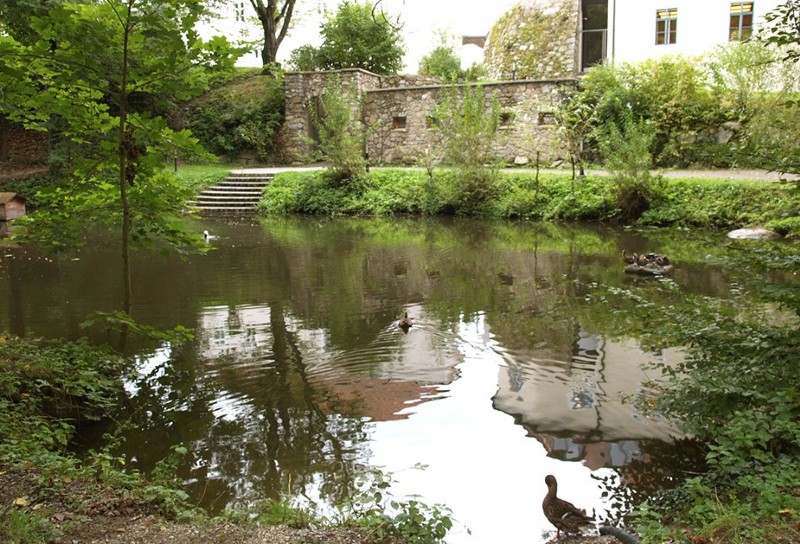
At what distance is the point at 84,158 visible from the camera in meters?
6.17

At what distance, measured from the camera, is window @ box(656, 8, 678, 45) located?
2550 centimetres

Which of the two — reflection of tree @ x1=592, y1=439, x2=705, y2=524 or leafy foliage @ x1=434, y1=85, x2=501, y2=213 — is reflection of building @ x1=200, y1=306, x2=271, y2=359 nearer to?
reflection of tree @ x1=592, y1=439, x2=705, y2=524

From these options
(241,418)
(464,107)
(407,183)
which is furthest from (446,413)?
(407,183)

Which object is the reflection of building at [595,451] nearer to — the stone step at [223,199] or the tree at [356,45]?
the stone step at [223,199]

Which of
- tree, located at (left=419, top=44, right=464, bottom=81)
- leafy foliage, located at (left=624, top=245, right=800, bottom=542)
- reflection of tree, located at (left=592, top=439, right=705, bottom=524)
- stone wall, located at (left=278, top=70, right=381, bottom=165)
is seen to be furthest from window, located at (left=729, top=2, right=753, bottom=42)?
reflection of tree, located at (left=592, top=439, right=705, bottom=524)

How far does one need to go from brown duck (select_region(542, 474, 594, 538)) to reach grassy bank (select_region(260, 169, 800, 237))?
1091 cm

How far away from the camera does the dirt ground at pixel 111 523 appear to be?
11.0 ft

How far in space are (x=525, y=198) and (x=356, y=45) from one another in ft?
44.7

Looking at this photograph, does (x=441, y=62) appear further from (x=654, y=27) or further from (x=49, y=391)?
(x=49, y=391)

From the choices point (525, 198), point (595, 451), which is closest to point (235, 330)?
point (595, 451)

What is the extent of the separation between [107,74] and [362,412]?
353 cm

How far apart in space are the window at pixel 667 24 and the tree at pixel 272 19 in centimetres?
1549

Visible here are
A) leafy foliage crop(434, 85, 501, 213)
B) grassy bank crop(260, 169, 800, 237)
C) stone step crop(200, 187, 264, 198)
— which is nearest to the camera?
grassy bank crop(260, 169, 800, 237)

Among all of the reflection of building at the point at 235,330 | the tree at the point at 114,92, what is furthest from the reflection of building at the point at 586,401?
the tree at the point at 114,92
